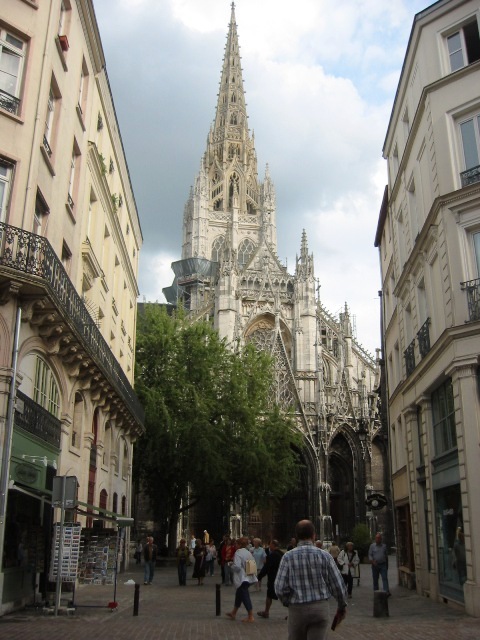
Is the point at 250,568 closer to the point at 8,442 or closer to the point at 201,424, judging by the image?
the point at 8,442

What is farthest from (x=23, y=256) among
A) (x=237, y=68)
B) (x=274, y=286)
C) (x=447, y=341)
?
(x=237, y=68)

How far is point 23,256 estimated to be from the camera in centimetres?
1247

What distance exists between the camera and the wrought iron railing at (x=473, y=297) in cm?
1340

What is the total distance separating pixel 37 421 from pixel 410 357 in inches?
404

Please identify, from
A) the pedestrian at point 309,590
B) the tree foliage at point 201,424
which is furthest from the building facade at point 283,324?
the pedestrian at point 309,590

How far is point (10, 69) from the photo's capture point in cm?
1368

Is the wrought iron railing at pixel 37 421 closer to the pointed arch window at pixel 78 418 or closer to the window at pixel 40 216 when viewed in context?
the pointed arch window at pixel 78 418

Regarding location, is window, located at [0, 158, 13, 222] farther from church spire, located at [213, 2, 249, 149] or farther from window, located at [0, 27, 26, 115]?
church spire, located at [213, 2, 249, 149]

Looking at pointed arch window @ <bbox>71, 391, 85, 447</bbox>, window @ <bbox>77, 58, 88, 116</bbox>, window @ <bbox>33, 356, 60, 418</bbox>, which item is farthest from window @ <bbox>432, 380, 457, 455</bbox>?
window @ <bbox>77, 58, 88, 116</bbox>

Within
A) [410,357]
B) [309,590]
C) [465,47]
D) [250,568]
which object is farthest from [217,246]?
[309,590]

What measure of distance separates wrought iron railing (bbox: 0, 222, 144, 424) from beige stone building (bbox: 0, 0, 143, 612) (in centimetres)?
3

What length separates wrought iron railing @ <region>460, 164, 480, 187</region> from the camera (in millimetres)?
14273

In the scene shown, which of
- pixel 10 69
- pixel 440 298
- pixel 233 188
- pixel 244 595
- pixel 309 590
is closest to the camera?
pixel 309 590

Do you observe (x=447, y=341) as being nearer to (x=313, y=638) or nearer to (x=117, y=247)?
(x=313, y=638)
